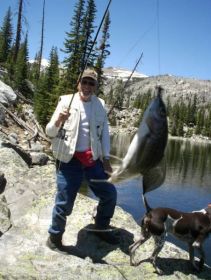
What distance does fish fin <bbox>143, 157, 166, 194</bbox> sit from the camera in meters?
4.00

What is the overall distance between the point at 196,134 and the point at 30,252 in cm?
15781

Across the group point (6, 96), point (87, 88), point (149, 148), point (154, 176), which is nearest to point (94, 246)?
point (87, 88)

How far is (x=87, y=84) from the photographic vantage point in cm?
612

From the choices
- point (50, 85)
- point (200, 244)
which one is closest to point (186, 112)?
point (50, 85)

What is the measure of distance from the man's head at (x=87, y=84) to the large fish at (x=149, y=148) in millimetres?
2321

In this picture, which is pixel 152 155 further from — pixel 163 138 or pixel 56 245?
pixel 56 245

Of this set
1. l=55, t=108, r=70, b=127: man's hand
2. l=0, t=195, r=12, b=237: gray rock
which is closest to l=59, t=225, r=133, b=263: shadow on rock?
l=0, t=195, r=12, b=237: gray rock

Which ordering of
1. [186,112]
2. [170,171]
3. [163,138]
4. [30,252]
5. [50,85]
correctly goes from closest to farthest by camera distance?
[163,138]
[30,252]
[170,171]
[50,85]
[186,112]

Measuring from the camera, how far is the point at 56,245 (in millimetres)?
6395

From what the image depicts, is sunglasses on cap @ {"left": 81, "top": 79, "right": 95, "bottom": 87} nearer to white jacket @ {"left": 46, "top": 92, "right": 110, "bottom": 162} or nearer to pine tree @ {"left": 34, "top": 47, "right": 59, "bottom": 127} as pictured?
white jacket @ {"left": 46, "top": 92, "right": 110, "bottom": 162}

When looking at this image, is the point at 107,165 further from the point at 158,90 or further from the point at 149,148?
A: the point at 158,90

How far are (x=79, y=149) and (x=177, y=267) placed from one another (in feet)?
8.06

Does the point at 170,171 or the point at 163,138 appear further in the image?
the point at 170,171

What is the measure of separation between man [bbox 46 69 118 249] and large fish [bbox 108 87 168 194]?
85.9 inches
